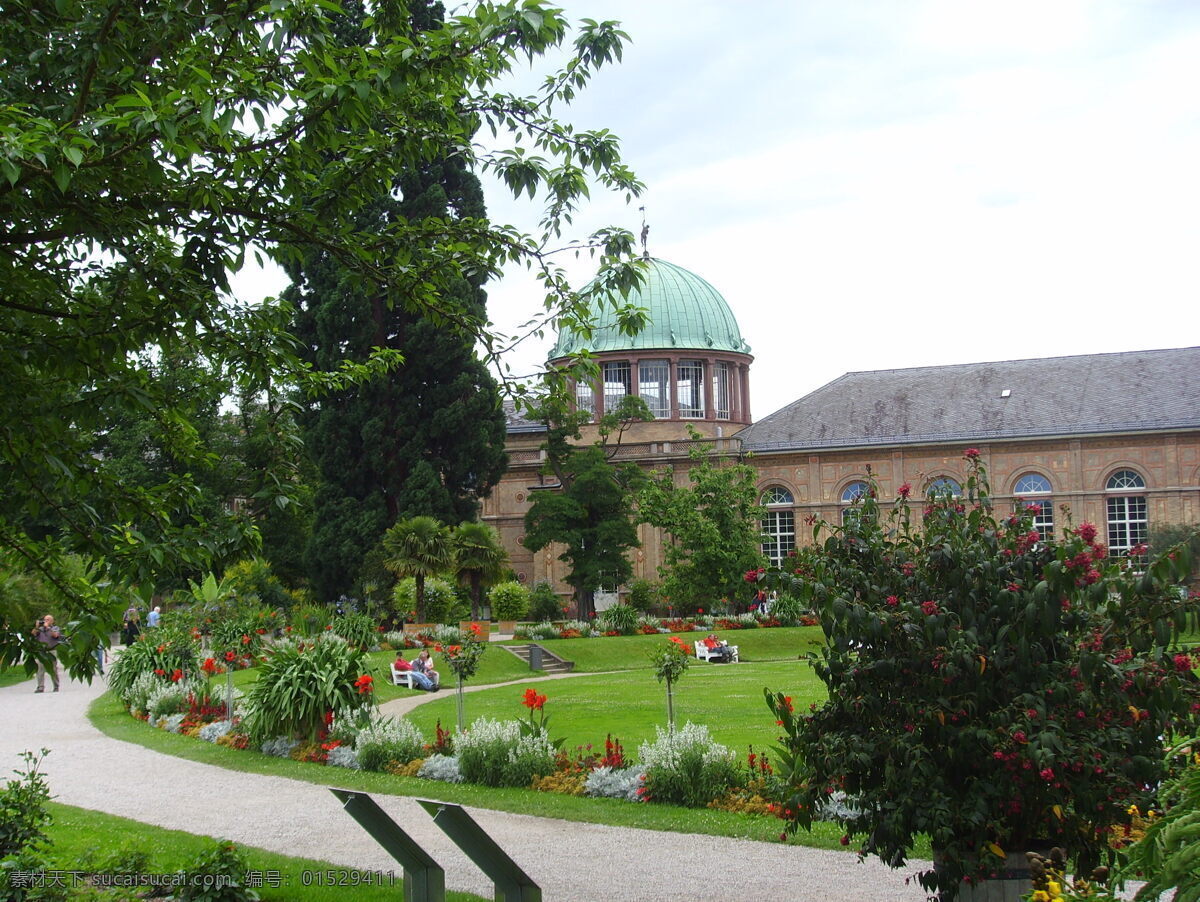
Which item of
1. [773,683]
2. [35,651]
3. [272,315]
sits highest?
[272,315]

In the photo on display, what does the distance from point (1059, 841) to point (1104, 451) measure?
46.5m

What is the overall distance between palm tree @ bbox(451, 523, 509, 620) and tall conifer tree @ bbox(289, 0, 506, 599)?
1398 mm

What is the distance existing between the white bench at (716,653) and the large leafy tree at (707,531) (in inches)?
275

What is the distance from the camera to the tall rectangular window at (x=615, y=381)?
56.7 m

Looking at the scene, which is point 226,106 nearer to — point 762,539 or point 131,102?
point 131,102

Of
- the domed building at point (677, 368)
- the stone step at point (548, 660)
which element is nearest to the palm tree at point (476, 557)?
the stone step at point (548, 660)

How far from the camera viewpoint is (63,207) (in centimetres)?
650

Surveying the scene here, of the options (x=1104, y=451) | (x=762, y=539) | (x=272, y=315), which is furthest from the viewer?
(x=1104, y=451)

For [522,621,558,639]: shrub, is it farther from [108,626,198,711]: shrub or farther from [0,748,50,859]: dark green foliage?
[0,748,50,859]: dark green foliage

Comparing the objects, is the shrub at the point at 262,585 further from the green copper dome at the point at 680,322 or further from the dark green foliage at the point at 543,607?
the green copper dome at the point at 680,322

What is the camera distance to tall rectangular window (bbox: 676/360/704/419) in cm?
5697

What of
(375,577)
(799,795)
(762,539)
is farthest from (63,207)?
(762,539)

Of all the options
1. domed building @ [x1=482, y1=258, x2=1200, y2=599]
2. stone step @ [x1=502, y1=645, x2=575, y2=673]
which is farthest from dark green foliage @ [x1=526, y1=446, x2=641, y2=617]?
stone step @ [x1=502, y1=645, x2=575, y2=673]

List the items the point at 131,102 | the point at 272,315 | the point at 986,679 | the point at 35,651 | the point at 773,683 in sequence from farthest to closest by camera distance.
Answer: the point at 773,683 → the point at 272,315 → the point at 986,679 → the point at 35,651 → the point at 131,102
